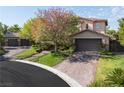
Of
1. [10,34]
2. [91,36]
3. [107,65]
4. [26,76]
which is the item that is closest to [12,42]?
[10,34]

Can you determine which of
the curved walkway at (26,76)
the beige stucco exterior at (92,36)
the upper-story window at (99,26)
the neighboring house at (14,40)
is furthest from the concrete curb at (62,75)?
the upper-story window at (99,26)

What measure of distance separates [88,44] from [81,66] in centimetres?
82

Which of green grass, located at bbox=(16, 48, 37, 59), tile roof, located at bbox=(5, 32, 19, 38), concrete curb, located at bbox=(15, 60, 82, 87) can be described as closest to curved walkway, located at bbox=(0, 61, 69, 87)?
concrete curb, located at bbox=(15, 60, 82, 87)

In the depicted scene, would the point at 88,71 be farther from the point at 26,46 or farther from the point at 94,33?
the point at 26,46

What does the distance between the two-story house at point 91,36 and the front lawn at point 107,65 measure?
46 cm

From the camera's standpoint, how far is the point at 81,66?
48.8 ft

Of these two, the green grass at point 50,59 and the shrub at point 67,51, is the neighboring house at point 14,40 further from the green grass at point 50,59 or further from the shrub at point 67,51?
the shrub at point 67,51

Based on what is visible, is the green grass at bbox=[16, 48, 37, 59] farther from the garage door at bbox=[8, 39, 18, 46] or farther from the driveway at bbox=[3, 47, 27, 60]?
the garage door at bbox=[8, 39, 18, 46]

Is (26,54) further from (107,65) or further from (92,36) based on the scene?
(107,65)

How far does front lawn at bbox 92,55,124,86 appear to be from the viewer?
48.3 feet

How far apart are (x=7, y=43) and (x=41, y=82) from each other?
175cm

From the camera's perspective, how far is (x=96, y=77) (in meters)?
14.7

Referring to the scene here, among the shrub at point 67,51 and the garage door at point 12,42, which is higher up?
the garage door at point 12,42

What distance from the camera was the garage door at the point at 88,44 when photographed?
15.1 metres
